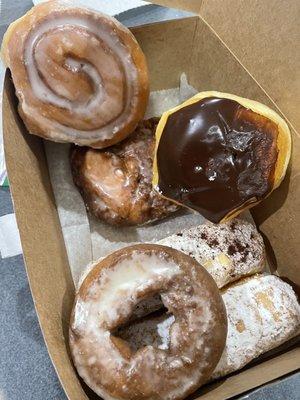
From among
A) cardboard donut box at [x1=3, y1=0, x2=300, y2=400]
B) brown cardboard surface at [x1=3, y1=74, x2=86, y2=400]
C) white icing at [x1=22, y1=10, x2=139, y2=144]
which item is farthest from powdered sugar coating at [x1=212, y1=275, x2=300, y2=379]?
white icing at [x1=22, y1=10, x2=139, y2=144]

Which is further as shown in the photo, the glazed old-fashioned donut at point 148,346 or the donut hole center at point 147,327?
the donut hole center at point 147,327

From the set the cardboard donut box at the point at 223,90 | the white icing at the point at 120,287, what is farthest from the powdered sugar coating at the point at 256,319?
the white icing at the point at 120,287

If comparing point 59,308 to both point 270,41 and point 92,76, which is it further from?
point 270,41

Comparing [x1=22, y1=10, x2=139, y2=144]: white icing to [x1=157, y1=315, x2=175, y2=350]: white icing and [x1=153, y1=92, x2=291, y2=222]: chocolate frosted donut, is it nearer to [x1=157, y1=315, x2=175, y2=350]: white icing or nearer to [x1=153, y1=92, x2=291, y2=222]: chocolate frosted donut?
[x1=153, y1=92, x2=291, y2=222]: chocolate frosted donut

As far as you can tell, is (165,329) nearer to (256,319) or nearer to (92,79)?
(256,319)

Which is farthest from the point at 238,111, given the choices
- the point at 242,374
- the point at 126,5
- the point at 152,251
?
the point at 126,5

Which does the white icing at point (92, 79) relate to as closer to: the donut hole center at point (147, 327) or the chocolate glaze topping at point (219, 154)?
the chocolate glaze topping at point (219, 154)
